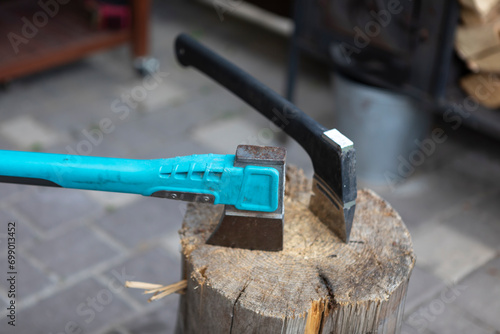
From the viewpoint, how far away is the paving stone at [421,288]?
250 cm

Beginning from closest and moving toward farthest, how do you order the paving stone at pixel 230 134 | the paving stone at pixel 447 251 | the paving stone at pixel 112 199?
1. the paving stone at pixel 447 251
2. the paving stone at pixel 112 199
3. the paving stone at pixel 230 134

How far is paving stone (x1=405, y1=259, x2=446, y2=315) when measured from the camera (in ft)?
8.20

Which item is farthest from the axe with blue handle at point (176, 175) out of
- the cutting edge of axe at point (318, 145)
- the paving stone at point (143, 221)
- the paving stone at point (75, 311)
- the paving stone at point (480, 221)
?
the paving stone at point (480, 221)

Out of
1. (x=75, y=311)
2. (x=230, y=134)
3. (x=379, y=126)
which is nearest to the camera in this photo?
(x=75, y=311)

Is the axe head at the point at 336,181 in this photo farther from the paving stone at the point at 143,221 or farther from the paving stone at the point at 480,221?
the paving stone at the point at 480,221

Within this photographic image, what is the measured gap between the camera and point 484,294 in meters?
2.56

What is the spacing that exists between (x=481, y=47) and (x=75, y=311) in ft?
6.89

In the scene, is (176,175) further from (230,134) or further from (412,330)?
(230,134)

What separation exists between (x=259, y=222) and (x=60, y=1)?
11.2 feet

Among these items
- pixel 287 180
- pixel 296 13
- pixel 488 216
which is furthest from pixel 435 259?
pixel 296 13

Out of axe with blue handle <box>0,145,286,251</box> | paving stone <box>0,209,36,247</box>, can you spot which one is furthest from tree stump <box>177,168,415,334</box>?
paving stone <box>0,209,36,247</box>

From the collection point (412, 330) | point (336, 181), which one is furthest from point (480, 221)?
point (336, 181)

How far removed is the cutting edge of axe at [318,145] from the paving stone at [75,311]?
1.13 meters

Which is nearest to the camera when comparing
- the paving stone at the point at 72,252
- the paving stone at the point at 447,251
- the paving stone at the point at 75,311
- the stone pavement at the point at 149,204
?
the paving stone at the point at 75,311
